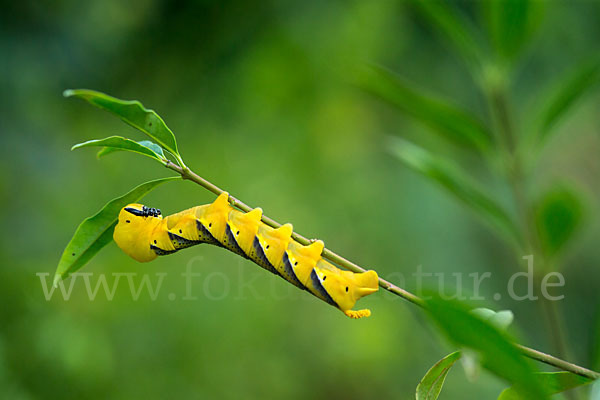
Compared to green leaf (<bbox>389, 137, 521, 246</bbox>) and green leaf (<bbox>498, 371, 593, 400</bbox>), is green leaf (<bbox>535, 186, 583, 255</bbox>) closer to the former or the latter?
green leaf (<bbox>389, 137, 521, 246</bbox>)

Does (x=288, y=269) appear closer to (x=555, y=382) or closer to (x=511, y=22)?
(x=555, y=382)

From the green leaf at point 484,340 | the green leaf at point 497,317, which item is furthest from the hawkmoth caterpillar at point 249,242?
the green leaf at point 484,340

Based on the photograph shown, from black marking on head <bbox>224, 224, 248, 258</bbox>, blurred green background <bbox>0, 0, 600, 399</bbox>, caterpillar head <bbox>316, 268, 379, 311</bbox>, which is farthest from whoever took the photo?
blurred green background <bbox>0, 0, 600, 399</bbox>

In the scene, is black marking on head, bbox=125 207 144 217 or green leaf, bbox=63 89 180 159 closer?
green leaf, bbox=63 89 180 159

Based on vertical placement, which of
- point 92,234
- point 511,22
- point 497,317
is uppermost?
point 511,22

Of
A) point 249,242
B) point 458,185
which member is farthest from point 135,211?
point 458,185

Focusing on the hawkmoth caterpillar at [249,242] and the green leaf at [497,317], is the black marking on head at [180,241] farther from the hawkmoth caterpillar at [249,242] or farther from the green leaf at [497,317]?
the green leaf at [497,317]

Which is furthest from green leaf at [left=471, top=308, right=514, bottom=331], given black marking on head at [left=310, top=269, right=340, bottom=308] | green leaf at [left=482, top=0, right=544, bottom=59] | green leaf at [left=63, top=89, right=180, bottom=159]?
green leaf at [left=482, top=0, right=544, bottom=59]
